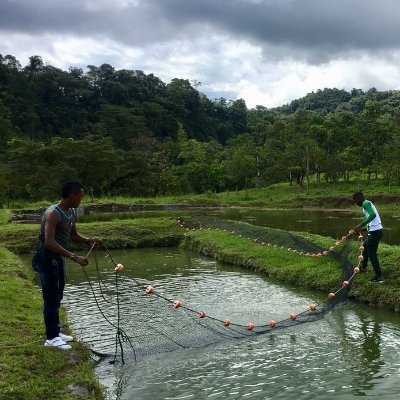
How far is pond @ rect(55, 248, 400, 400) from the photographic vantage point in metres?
6.96

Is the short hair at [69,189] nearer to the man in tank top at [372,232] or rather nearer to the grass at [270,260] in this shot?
the man in tank top at [372,232]

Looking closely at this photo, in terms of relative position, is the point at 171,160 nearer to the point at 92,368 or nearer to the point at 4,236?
the point at 4,236

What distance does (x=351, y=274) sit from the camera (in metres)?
12.3

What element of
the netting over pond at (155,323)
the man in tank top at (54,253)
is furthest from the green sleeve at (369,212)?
the man in tank top at (54,253)

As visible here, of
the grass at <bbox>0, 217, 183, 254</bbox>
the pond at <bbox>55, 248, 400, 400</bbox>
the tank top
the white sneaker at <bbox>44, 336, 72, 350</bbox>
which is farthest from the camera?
the grass at <bbox>0, 217, 183, 254</bbox>

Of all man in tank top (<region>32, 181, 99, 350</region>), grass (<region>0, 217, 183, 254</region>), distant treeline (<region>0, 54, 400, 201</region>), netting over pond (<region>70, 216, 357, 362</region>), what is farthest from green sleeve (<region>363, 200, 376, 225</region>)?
distant treeline (<region>0, 54, 400, 201</region>)

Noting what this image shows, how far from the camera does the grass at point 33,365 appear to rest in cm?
593

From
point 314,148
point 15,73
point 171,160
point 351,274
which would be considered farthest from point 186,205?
point 15,73

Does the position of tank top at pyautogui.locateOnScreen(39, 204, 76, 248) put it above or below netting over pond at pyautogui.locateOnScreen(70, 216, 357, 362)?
above

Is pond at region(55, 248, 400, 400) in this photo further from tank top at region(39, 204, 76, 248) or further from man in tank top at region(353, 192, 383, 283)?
tank top at region(39, 204, 76, 248)

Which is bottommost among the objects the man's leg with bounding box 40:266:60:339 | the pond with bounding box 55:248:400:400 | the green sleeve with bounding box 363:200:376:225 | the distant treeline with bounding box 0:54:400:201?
the pond with bounding box 55:248:400:400

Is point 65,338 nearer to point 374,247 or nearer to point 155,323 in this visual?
point 155,323

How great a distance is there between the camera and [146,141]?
250 feet

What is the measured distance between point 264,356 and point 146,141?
69697mm
